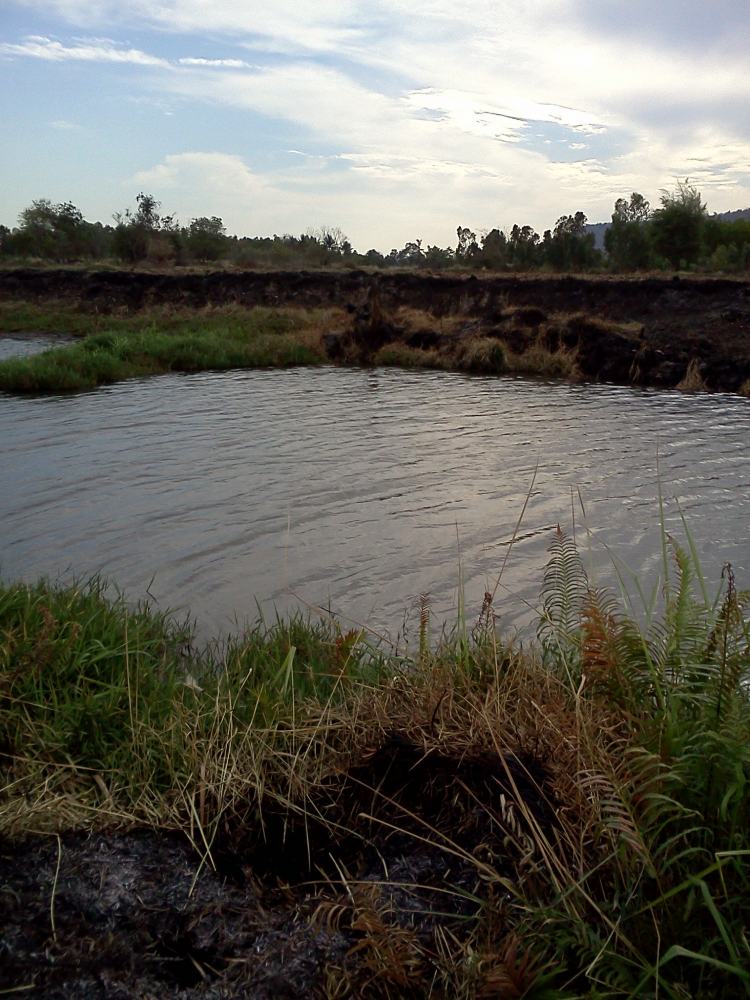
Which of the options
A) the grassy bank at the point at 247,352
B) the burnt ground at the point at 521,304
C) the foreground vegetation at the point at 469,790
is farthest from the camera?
the burnt ground at the point at 521,304

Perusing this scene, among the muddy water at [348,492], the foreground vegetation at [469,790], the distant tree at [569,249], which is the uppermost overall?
the distant tree at [569,249]

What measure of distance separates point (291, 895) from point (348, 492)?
586 cm

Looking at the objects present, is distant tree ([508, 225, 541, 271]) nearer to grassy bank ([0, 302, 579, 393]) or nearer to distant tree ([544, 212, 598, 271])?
distant tree ([544, 212, 598, 271])

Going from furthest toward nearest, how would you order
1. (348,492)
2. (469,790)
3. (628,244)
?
(628,244), (348,492), (469,790)

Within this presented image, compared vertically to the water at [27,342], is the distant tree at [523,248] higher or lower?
higher

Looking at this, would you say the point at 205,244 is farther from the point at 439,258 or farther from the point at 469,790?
the point at 469,790

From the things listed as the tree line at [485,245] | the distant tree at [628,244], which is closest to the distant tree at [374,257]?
the tree line at [485,245]

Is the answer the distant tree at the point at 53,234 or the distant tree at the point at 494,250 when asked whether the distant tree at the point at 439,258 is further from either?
the distant tree at the point at 53,234

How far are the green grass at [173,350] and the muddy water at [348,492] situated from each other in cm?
106

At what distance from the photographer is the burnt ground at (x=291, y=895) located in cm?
181

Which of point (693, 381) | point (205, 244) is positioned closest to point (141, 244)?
point (205, 244)

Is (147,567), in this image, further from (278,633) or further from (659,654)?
(659,654)

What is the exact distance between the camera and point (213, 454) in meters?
9.45

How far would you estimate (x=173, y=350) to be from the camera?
57.6 feet
